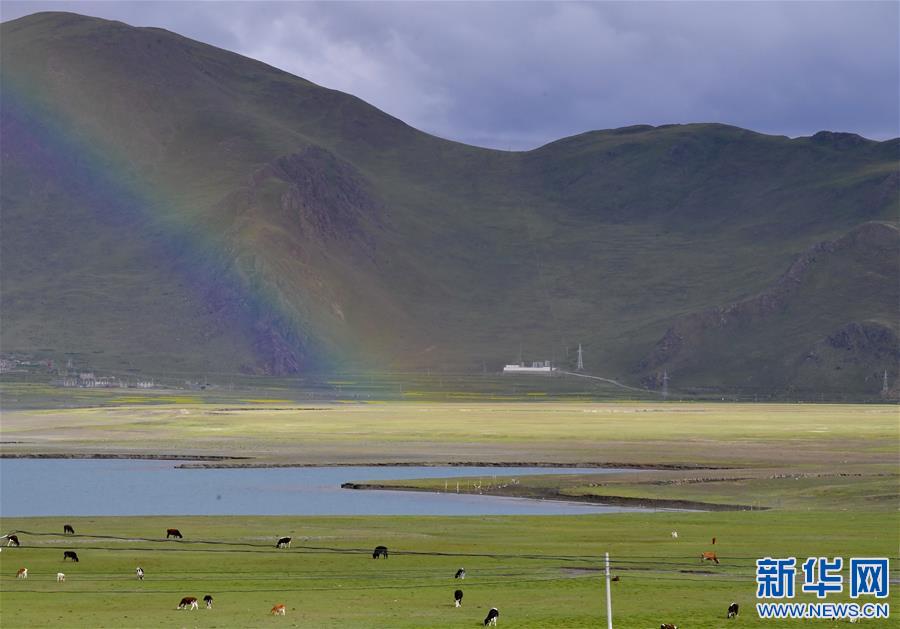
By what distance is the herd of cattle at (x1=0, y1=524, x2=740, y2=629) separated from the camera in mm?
39438

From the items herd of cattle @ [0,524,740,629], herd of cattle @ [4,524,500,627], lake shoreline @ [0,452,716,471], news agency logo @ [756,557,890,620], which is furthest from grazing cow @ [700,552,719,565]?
lake shoreline @ [0,452,716,471]

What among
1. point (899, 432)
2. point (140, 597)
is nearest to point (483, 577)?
point (140, 597)

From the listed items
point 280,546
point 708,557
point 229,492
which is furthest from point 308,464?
point 708,557

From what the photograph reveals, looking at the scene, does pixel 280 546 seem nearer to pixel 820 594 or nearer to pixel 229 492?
pixel 820 594

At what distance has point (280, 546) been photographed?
56.5 meters

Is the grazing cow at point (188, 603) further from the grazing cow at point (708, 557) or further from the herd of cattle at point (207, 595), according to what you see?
the grazing cow at point (708, 557)

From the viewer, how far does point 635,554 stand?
177 ft

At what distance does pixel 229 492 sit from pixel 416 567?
116ft

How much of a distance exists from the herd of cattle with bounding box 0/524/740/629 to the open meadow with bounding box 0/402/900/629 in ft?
1.19

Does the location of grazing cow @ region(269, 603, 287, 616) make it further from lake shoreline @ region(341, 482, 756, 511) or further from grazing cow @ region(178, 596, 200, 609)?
lake shoreline @ region(341, 482, 756, 511)

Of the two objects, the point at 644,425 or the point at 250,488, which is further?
the point at 644,425

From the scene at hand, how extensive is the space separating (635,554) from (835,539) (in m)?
8.50

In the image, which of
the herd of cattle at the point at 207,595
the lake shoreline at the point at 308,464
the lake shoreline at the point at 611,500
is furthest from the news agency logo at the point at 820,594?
the lake shoreline at the point at 308,464

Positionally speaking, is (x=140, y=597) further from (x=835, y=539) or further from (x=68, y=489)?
(x=68, y=489)
